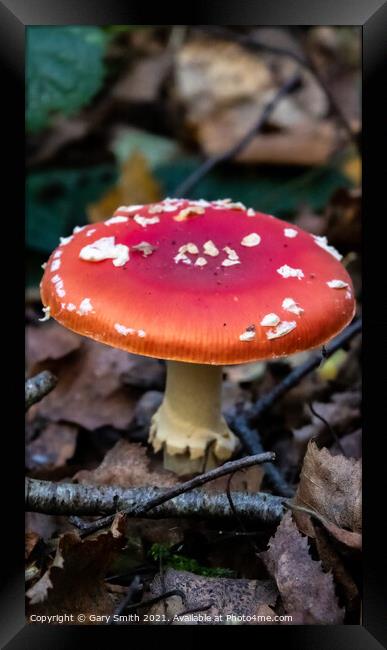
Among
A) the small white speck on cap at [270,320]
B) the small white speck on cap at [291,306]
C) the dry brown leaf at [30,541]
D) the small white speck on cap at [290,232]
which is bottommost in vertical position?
the dry brown leaf at [30,541]

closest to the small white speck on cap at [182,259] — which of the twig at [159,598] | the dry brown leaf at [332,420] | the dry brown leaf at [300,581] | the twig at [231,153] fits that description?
the dry brown leaf at [300,581]

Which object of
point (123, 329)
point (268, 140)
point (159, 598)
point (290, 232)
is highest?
point (290, 232)

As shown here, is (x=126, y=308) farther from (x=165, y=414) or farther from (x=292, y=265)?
(x=165, y=414)

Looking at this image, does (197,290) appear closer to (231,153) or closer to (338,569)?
(338,569)

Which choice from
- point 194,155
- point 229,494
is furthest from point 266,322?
point 194,155

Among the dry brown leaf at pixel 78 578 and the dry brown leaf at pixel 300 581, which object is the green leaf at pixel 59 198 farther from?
the dry brown leaf at pixel 300 581

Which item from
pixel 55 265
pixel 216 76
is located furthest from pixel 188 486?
pixel 216 76

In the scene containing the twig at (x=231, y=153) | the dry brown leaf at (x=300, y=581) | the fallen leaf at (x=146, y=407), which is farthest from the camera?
the twig at (x=231, y=153)
